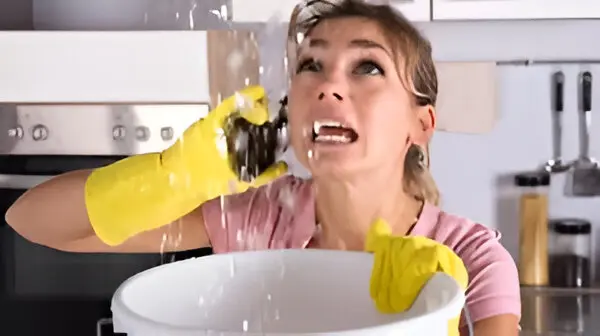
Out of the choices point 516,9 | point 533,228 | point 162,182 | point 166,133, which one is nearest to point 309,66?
point 162,182

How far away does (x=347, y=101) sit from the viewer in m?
0.51

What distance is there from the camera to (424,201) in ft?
2.05

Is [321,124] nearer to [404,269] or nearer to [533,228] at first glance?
[404,269]

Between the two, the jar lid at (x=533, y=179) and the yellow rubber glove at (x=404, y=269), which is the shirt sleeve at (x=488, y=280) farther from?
the jar lid at (x=533, y=179)

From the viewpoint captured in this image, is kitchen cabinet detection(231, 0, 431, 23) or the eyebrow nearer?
the eyebrow

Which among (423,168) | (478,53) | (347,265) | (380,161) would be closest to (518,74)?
(478,53)

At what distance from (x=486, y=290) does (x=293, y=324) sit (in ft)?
0.52

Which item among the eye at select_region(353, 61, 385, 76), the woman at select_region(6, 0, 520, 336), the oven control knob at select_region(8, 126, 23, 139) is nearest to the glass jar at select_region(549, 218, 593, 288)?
the woman at select_region(6, 0, 520, 336)

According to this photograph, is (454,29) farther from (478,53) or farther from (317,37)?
(317,37)

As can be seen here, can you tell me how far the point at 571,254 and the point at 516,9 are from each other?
11.2 inches

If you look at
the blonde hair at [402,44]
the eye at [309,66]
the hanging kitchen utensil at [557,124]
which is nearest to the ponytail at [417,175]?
the blonde hair at [402,44]

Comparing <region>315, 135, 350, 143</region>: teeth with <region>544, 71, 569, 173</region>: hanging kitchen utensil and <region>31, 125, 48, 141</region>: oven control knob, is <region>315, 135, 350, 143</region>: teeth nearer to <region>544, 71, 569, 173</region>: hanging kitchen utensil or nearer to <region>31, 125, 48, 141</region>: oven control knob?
<region>31, 125, 48, 141</region>: oven control knob

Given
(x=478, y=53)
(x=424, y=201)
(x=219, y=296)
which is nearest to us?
(x=219, y=296)

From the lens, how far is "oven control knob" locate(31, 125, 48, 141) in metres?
0.78
